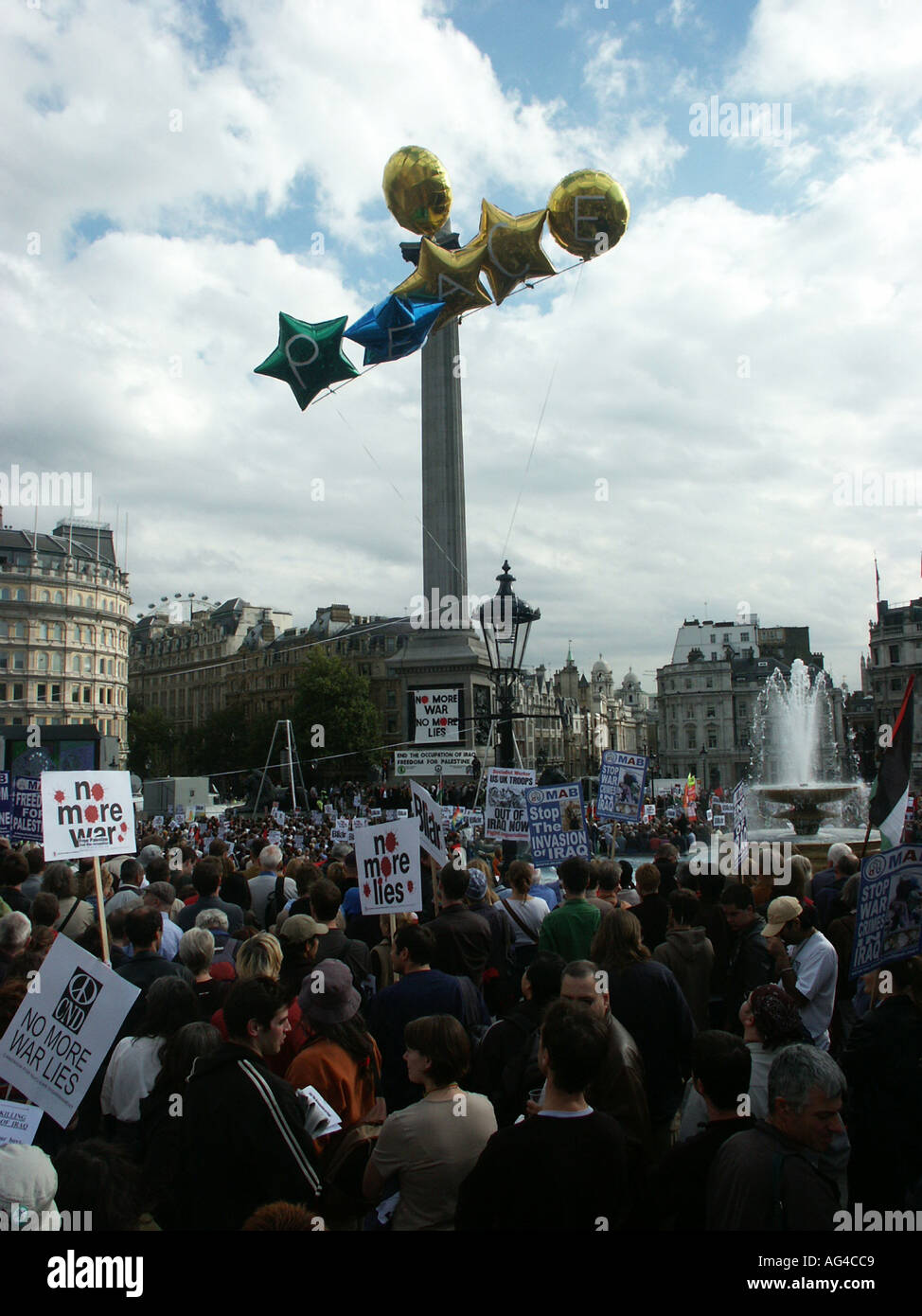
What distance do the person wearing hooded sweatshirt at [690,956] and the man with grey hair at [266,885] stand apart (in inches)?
149

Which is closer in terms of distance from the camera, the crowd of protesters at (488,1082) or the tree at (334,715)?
the crowd of protesters at (488,1082)

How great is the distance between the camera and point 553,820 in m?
10.5

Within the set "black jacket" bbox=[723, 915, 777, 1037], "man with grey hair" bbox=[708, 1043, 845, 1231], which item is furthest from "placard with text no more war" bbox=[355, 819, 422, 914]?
"man with grey hair" bbox=[708, 1043, 845, 1231]

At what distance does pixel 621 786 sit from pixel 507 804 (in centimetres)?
147

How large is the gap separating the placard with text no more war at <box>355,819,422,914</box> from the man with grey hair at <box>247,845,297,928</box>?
6.80 feet

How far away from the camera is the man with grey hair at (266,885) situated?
29.5 feet

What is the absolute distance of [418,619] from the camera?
42.7m

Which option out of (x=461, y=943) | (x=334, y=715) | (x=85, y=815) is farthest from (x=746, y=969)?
(x=334, y=715)

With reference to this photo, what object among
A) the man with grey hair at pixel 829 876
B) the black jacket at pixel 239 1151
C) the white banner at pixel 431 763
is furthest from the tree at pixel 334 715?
the black jacket at pixel 239 1151

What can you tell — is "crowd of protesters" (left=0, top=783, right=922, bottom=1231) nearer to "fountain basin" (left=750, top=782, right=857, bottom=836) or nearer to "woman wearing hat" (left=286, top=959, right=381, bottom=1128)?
"woman wearing hat" (left=286, top=959, right=381, bottom=1128)

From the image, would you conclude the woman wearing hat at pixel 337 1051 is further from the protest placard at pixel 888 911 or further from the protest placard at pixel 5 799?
the protest placard at pixel 5 799

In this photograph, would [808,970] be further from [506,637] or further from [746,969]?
[506,637]
